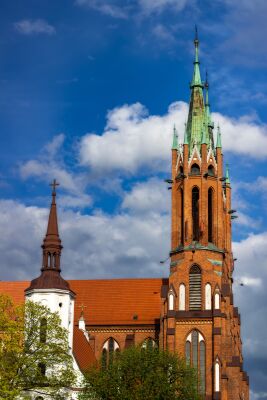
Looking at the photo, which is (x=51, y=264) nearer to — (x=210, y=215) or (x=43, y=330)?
(x=43, y=330)

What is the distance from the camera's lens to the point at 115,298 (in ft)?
284

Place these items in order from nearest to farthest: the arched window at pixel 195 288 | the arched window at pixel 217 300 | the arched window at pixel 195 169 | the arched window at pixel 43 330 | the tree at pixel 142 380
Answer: the arched window at pixel 43 330, the tree at pixel 142 380, the arched window at pixel 217 300, the arched window at pixel 195 288, the arched window at pixel 195 169

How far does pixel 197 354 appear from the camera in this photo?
76.1m

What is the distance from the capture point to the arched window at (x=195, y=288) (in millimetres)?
78062

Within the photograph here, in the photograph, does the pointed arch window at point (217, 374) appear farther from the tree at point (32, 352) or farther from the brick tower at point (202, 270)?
the tree at point (32, 352)

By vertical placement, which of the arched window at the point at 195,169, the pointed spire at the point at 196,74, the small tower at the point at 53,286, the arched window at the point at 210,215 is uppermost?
the pointed spire at the point at 196,74

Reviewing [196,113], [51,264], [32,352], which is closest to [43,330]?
[32,352]

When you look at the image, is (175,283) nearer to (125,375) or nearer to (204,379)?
(204,379)

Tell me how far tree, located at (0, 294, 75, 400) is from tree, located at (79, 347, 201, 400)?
4.11 meters

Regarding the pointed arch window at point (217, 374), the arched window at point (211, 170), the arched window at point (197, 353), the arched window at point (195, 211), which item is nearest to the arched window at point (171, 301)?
the arched window at point (197, 353)

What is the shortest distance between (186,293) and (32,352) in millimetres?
23891

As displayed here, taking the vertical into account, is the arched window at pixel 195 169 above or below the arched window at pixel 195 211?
above

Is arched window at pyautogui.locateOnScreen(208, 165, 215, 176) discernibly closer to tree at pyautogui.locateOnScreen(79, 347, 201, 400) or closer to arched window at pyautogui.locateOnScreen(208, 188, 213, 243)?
arched window at pyautogui.locateOnScreen(208, 188, 213, 243)

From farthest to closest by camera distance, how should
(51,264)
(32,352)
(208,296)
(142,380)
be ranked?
1. (208,296)
2. (51,264)
3. (142,380)
4. (32,352)
